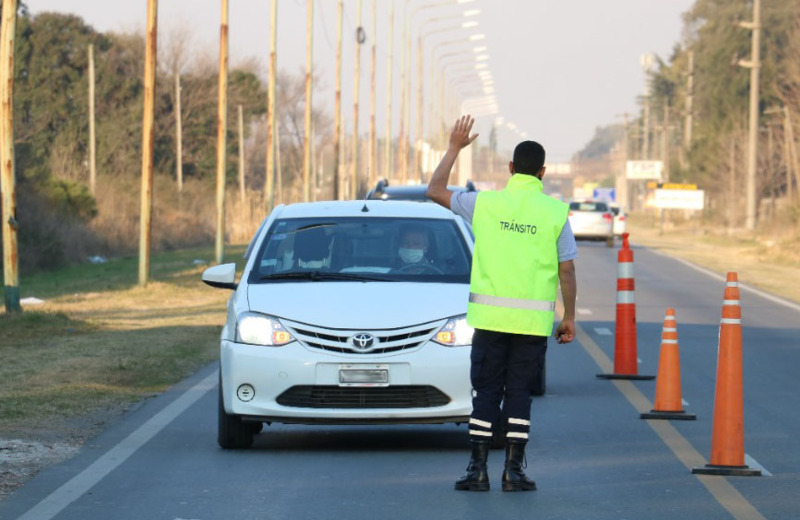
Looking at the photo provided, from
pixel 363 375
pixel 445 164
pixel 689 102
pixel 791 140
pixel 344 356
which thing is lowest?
pixel 363 375

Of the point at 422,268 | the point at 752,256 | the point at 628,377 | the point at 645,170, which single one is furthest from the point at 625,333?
the point at 645,170

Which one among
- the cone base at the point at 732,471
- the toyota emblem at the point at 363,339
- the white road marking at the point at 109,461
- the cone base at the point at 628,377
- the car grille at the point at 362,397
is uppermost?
the toyota emblem at the point at 363,339

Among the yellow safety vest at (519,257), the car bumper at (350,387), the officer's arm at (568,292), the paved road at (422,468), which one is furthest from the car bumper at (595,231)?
the yellow safety vest at (519,257)

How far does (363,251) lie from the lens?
10.6 meters

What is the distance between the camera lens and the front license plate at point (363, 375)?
9328 millimetres

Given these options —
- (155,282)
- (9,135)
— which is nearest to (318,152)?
(155,282)

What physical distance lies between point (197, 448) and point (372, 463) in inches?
49.8

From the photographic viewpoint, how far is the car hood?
9.41m

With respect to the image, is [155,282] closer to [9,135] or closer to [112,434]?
[9,135]

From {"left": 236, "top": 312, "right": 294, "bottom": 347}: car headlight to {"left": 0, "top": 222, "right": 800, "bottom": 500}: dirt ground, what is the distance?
51.4 inches

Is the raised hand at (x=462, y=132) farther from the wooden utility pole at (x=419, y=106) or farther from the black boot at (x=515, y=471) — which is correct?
the wooden utility pole at (x=419, y=106)

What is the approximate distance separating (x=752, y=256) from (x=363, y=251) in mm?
38347

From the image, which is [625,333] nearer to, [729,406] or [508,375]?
[729,406]

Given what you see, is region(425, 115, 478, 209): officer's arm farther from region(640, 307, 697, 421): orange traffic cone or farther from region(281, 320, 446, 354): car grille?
region(640, 307, 697, 421): orange traffic cone
